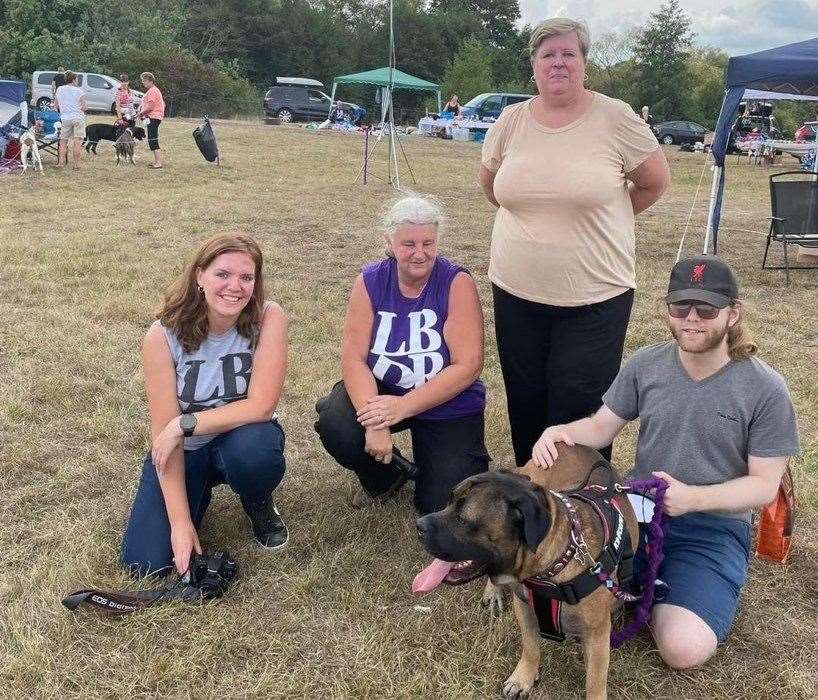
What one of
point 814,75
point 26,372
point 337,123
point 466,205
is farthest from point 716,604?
point 337,123

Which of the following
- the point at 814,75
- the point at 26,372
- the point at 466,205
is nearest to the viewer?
the point at 26,372

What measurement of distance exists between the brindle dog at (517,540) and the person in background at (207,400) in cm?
103

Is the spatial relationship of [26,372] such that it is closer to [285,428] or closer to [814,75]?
[285,428]

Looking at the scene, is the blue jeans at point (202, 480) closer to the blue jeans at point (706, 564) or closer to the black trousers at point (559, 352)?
the black trousers at point (559, 352)

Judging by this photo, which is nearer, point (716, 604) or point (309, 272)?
point (716, 604)

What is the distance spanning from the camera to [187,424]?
8.55 ft

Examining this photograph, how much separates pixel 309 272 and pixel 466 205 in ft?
17.8

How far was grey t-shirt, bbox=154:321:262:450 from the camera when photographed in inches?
109

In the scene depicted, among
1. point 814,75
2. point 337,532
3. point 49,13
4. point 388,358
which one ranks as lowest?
point 337,532

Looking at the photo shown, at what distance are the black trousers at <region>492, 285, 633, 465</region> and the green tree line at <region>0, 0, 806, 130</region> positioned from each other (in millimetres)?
36503

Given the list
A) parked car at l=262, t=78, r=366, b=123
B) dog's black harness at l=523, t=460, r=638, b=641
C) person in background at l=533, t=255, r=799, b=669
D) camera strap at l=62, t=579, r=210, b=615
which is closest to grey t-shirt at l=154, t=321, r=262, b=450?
camera strap at l=62, t=579, r=210, b=615

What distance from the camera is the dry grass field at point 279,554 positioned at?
224 cm

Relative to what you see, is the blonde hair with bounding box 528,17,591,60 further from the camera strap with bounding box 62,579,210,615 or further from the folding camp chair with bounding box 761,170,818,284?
the folding camp chair with bounding box 761,170,818,284

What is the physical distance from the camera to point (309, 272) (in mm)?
7160
